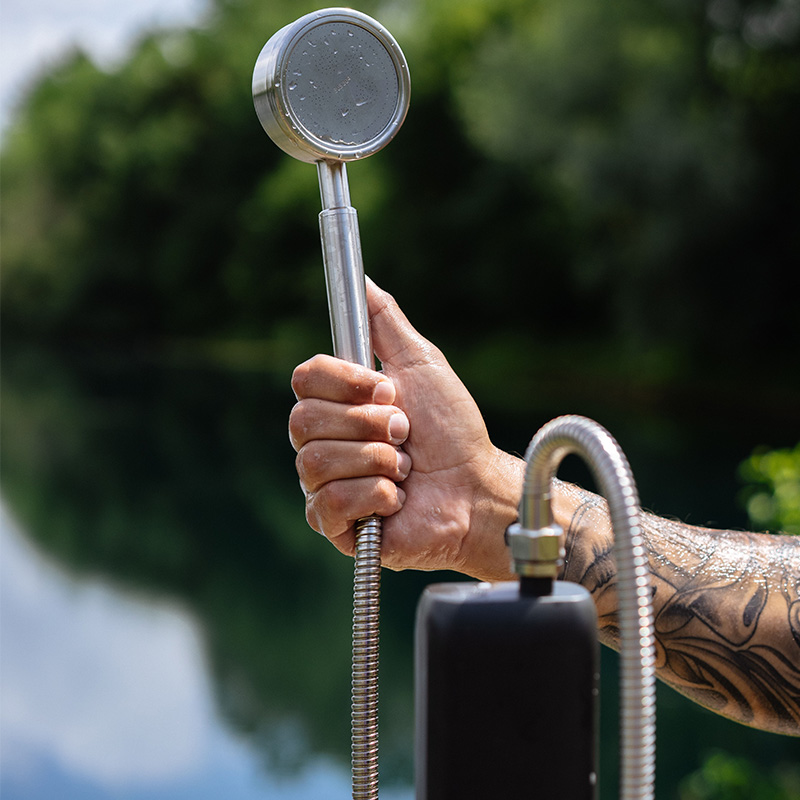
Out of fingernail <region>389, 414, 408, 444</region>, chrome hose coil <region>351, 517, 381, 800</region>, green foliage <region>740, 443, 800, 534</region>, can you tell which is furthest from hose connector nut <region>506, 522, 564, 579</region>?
green foliage <region>740, 443, 800, 534</region>

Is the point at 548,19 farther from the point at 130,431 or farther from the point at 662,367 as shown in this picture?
the point at 130,431

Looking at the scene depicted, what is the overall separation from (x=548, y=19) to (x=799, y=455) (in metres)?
19.2

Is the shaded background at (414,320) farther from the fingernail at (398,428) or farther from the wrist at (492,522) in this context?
A: the fingernail at (398,428)

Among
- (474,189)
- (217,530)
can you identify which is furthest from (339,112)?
(474,189)

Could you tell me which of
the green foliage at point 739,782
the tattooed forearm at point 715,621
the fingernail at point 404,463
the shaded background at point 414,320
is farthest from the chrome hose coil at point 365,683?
the green foliage at point 739,782

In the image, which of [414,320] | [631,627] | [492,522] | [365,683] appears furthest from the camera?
[414,320]

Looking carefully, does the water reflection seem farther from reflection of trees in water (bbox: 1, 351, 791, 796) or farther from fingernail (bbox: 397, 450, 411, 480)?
fingernail (bbox: 397, 450, 411, 480)

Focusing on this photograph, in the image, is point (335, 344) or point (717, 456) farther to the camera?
point (717, 456)

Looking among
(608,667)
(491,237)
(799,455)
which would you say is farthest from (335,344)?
(491,237)

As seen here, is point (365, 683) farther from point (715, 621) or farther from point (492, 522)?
point (715, 621)

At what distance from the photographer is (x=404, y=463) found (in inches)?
63.6

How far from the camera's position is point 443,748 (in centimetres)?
79

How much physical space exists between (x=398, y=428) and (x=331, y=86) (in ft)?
1.55

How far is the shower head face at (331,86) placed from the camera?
127cm
